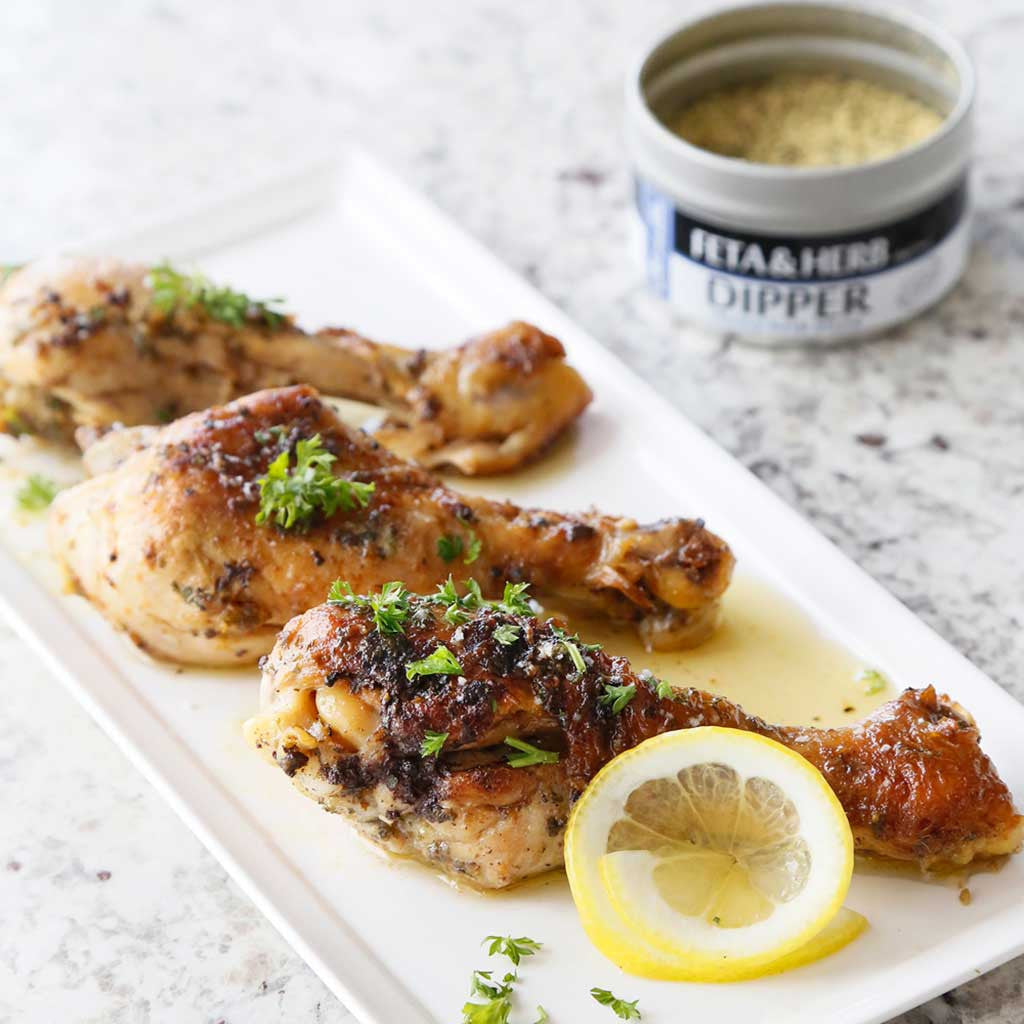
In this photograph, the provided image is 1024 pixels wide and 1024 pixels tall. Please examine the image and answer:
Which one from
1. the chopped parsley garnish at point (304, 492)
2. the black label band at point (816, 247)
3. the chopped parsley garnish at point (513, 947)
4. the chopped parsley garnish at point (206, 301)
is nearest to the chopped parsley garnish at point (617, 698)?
the chopped parsley garnish at point (513, 947)

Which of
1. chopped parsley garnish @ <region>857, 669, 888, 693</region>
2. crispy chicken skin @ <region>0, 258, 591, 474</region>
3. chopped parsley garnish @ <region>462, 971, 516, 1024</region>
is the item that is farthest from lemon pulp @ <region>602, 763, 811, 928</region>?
crispy chicken skin @ <region>0, 258, 591, 474</region>

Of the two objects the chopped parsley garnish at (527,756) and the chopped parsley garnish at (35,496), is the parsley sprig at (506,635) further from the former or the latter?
the chopped parsley garnish at (35,496)

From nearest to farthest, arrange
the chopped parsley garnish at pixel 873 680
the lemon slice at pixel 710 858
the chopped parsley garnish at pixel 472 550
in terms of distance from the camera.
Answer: the lemon slice at pixel 710 858, the chopped parsley garnish at pixel 873 680, the chopped parsley garnish at pixel 472 550

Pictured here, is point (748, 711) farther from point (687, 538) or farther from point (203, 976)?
point (203, 976)

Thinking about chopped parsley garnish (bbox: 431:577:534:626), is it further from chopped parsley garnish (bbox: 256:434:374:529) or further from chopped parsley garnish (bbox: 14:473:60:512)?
chopped parsley garnish (bbox: 14:473:60:512)

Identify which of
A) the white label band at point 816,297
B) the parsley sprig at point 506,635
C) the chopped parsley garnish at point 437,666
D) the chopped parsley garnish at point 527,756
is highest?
the chopped parsley garnish at point 437,666

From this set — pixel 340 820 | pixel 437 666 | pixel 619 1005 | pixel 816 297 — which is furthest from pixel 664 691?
pixel 816 297
